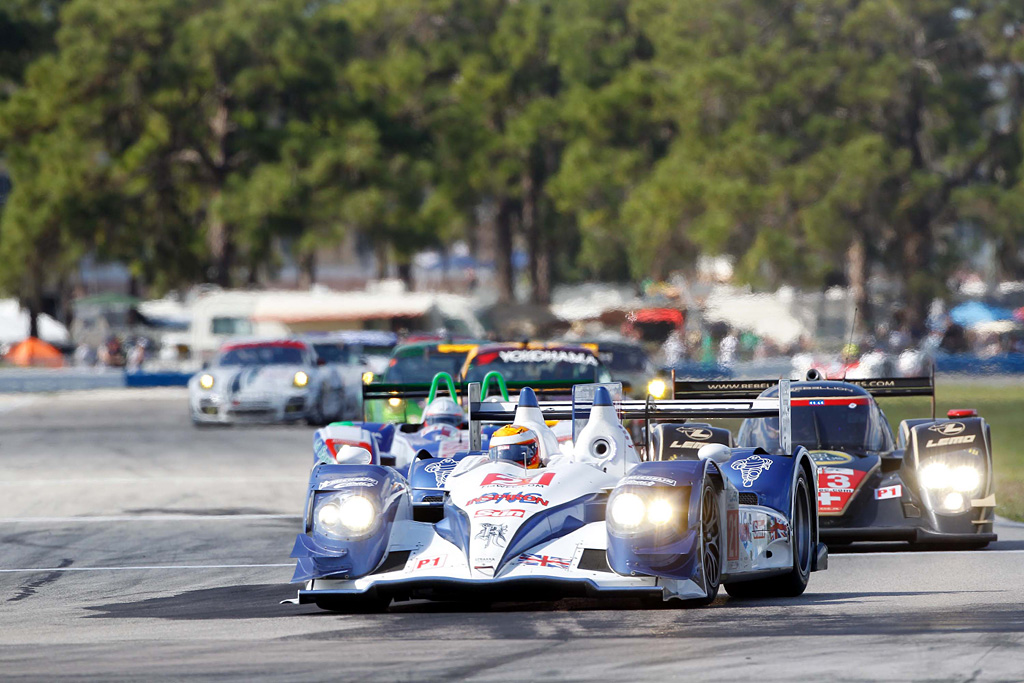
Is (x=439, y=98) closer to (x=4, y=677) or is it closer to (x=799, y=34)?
(x=799, y=34)

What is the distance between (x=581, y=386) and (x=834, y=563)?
2.34 metres

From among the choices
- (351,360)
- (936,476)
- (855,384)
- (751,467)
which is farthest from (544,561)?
(351,360)

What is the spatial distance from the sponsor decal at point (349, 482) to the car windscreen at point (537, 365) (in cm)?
1091

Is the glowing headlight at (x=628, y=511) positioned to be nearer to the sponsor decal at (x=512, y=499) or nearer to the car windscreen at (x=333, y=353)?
the sponsor decal at (x=512, y=499)

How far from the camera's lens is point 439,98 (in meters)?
68.4

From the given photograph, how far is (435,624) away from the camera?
→ 8633mm

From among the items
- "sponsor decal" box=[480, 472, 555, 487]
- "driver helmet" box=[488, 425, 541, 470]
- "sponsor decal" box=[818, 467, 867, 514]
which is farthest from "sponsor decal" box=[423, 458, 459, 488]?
"sponsor decal" box=[818, 467, 867, 514]

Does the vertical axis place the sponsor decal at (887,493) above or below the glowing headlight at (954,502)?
above

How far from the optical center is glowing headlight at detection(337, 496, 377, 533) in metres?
8.98

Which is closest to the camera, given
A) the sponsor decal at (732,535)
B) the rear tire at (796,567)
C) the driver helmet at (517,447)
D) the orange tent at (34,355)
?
the sponsor decal at (732,535)

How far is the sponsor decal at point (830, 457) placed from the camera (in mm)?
12789

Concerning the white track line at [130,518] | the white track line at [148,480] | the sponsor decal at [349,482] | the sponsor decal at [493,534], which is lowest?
the white track line at [130,518]

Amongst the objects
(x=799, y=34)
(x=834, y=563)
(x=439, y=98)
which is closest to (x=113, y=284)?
(x=439, y=98)

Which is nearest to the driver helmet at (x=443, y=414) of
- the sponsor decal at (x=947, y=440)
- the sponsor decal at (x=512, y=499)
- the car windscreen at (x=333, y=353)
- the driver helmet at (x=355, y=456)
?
the sponsor decal at (x=947, y=440)
